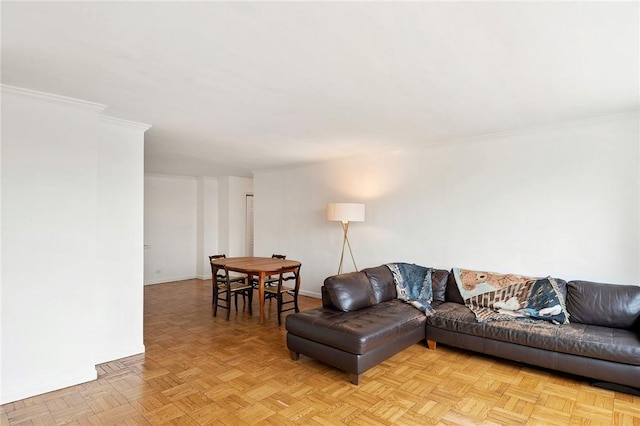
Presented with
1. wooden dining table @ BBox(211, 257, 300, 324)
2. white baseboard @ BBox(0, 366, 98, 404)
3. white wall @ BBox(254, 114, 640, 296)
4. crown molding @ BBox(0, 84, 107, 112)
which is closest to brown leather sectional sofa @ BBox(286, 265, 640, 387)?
white wall @ BBox(254, 114, 640, 296)

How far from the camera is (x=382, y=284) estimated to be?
400 centimetres

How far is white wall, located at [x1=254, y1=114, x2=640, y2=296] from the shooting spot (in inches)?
132

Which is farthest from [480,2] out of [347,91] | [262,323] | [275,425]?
[262,323]

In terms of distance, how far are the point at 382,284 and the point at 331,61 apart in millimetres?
2665

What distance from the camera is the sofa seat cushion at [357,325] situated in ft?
9.37

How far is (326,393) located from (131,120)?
10.1 ft

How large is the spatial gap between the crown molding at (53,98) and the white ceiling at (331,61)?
9cm

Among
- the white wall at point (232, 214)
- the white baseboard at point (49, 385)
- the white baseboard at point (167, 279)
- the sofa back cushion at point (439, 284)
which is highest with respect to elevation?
the white wall at point (232, 214)

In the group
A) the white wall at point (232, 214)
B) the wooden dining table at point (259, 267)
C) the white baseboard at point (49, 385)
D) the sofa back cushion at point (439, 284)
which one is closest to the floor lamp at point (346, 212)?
the wooden dining table at point (259, 267)

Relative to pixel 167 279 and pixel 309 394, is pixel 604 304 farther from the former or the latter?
pixel 167 279

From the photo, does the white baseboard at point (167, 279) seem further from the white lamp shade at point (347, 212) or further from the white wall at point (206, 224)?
the white lamp shade at point (347, 212)

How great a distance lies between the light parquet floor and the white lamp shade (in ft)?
6.19

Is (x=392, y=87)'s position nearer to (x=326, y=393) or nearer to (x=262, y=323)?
(x=326, y=393)

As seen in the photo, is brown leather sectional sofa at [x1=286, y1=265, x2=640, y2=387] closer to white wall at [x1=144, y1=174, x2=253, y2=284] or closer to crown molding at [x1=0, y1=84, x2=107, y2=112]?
crown molding at [x1=0, y1=84, x2=107, y2=112]
